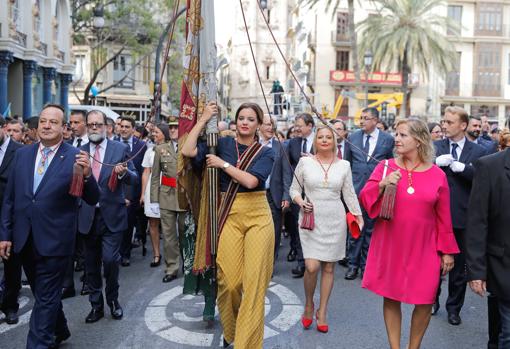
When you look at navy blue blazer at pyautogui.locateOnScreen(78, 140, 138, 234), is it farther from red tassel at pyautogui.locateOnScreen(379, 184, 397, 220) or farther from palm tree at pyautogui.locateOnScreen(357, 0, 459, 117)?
palm tree at pyautogui.locateOnScreen(357, 0, 459, 117)

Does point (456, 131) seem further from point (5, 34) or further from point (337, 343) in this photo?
point (5, 34)

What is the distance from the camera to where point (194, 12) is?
17.6 feet

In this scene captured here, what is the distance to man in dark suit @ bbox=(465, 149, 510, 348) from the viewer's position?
3.95 m

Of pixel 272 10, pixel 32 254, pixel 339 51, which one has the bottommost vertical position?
pixel 32 254

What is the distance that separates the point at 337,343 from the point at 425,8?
36.5 meters

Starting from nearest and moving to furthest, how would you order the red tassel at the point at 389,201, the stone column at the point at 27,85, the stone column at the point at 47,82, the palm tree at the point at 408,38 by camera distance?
the red tassel at the point at 389,201, the stone column at the point at 27,85, the stone column at the point at 47,82, the palm tree at the point at 408,38

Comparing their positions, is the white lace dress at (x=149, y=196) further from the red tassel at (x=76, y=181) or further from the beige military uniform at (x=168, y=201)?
the red tassel at (x=76, y=181)

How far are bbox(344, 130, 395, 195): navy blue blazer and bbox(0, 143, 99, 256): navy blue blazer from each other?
471 cm

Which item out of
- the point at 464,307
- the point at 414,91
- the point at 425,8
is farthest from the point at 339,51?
the point at 464,307

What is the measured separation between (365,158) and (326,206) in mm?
2706

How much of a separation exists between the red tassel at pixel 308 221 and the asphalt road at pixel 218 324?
975 millimetres

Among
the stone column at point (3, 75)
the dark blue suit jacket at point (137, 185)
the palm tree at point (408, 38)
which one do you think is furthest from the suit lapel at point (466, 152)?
the palm tree at point (408, 38)

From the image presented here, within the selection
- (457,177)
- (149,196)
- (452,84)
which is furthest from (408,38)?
(457,177)

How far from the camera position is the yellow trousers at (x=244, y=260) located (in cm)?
495
